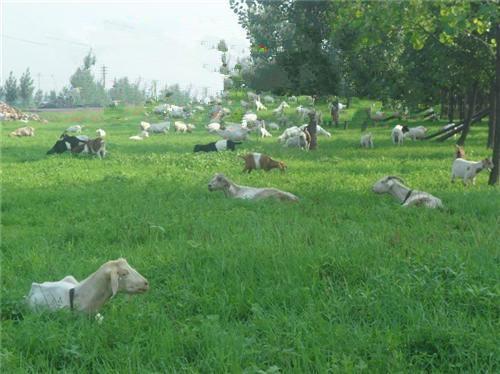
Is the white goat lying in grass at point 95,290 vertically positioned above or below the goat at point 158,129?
above

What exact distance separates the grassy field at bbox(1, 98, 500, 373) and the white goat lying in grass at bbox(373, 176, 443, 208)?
237 mm

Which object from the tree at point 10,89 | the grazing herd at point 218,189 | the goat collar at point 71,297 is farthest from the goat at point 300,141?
the tree at point 10,89

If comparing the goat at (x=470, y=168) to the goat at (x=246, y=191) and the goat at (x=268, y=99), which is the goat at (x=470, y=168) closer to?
the goat at (x=246, y=191)

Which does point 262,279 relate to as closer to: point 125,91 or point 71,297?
point 71,297

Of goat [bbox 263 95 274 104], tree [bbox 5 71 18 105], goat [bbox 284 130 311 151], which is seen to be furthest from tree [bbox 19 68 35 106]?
goat [bbox 284 130 311 151]

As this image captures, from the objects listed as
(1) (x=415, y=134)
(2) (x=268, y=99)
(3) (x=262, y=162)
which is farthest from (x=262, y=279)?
(2) (x=268, y=99)

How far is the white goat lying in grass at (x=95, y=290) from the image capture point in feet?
18.6

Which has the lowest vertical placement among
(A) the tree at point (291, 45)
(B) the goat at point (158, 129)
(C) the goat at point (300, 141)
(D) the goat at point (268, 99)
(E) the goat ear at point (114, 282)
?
(B) the goat at point (158, 129)

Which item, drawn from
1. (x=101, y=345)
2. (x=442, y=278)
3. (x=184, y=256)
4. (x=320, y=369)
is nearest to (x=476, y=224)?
(x=442, y=278)

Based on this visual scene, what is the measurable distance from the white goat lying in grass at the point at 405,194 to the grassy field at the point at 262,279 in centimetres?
24

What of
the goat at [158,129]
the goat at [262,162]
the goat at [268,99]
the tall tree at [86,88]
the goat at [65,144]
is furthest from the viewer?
the tall tree at [86,88]

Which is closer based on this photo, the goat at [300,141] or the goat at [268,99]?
the goat at [300,141]

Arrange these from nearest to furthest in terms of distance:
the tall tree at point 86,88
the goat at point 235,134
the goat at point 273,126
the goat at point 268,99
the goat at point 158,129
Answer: the goat at point 235,134 < the goat at point 273,126 < the goat at point 158,129 < the goat at point 268,99 < the tall tree at point 86,88

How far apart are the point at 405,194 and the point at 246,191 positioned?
303 centimetres
